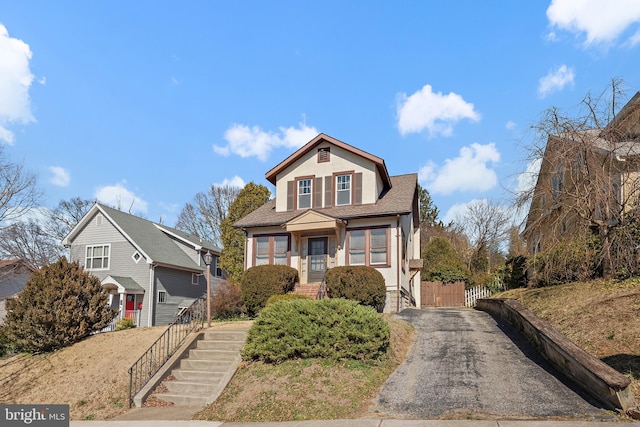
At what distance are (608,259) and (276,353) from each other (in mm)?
10259

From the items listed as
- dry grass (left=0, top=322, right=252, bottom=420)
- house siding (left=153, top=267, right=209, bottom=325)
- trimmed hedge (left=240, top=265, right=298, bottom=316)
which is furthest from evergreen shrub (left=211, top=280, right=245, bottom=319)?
dry grass (left=0, top=322, right=252, bottom=420)

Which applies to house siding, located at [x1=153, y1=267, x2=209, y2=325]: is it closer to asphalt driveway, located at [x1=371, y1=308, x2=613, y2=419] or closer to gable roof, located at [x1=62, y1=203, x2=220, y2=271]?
gable roof, located at [x1=62, y1=203, x2=220, y2=271]

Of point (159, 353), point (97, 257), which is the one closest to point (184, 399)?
point (159, 353)

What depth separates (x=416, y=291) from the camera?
2594cm

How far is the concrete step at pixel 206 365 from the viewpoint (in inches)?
429

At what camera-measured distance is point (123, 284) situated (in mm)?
25125

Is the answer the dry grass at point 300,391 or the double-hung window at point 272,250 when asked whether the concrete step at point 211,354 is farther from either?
the double-hung window at point 272,250

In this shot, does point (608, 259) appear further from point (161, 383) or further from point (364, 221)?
point (161, 383)

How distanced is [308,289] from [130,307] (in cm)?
1148

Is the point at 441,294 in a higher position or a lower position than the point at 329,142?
lower

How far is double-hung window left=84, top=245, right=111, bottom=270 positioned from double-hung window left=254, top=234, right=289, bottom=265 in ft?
35.7

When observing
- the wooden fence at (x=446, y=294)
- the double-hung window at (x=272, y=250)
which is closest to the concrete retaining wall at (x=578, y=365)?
the double-hung window at (x=272, y=250)

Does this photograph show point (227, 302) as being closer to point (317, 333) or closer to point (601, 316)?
point (317, 333)

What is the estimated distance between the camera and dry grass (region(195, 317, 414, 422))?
8.32 metres
